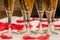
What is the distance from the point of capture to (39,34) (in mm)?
1345

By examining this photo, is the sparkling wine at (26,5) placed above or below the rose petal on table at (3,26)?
above

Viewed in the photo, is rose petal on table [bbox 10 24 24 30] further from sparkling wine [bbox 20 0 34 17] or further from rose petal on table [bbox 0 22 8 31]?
sparkling wine [bbox 20 0 34 17]

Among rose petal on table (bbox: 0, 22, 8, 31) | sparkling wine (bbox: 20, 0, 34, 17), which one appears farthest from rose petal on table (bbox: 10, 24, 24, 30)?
sparkling wine (bbox: 20, 0, 34, 17)

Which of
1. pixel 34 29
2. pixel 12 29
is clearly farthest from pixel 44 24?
pixel 12 29

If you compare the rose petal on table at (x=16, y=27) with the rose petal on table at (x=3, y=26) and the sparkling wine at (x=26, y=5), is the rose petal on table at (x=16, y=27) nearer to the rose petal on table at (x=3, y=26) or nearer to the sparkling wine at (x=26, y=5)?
the rose petal on table at (x=3, y=26)

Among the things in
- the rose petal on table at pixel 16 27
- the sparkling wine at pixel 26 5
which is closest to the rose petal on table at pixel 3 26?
the rose petal on table at pixel 16 27

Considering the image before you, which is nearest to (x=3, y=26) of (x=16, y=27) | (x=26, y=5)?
(x=16, y=27)

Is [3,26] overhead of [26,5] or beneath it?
beneath

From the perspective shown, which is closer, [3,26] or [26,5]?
[26,5]

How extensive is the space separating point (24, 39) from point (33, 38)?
0.18 feet

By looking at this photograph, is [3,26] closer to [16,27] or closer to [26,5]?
[16,27]

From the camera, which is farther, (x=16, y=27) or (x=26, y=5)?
(x=16, y=27)

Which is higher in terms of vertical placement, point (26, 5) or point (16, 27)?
point (26, 5)

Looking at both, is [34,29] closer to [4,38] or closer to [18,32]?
[18,32]
